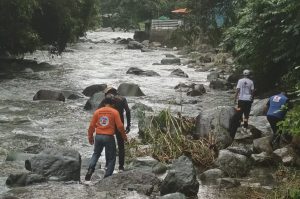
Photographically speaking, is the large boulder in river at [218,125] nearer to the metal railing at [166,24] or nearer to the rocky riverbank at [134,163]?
the rocky riverbank at [134,163]

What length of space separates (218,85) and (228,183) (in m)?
14.6

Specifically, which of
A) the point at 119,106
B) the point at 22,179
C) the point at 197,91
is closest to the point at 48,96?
the point at 197,91

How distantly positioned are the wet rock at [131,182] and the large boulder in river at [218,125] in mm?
2986

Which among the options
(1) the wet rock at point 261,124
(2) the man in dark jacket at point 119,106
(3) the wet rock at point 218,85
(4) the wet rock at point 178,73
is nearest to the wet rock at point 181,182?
(2) the man in dark jacket at point 119,106

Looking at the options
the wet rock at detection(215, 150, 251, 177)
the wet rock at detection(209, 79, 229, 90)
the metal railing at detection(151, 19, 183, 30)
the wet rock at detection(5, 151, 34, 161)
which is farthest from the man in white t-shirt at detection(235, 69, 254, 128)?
the metal railing at detection(151, 19, 183, 30)

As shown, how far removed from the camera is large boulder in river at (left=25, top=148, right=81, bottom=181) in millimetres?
10266

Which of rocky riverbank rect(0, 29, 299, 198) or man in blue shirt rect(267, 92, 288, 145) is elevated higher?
man in blue shirt rect(267, 92, 288, 145)

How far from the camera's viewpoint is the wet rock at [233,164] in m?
10.6

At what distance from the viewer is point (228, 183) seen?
9914 millimetres

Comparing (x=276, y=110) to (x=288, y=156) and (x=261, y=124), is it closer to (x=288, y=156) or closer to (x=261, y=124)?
(x=288, y=156)

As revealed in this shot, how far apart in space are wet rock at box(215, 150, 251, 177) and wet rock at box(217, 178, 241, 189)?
502mm

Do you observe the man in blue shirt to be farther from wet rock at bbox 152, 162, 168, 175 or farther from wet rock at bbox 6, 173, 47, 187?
wet rock at bbox 6, 173, 47, 187

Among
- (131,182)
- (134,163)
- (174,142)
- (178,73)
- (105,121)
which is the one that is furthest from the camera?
(178,73)

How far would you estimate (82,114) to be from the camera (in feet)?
59.0
